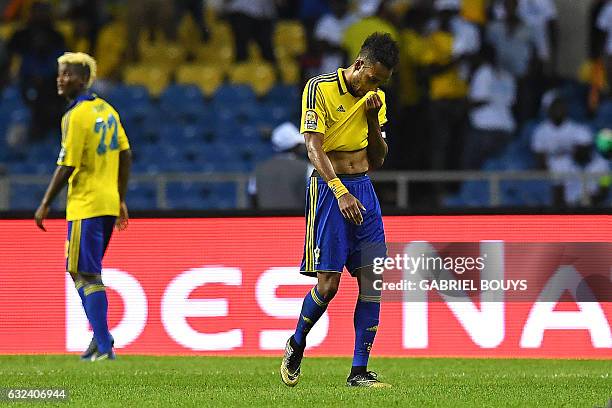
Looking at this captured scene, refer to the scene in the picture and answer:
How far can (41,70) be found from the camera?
58.9ft

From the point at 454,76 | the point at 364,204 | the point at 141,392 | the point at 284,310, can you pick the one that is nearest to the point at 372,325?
the point at 364,204

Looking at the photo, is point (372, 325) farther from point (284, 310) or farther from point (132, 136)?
point (132, 136)

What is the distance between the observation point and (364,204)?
8641 millimetres

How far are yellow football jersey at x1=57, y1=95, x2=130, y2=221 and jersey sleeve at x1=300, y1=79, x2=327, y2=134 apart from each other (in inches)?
107

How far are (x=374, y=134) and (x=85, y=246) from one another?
9.85 ft

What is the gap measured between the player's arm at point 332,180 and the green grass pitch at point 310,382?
3.41ft

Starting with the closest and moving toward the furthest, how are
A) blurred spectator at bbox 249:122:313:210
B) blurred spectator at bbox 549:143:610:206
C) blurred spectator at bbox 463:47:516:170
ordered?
blurred spectator at bbox 249:122:313:210, blurred spectator at bbox 549:143:610:206, blurred spectator at bbox 463:47:516:170

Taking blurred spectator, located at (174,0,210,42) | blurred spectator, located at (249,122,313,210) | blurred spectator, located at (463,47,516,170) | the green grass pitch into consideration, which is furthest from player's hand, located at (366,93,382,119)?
blurred spectator, located at (174,0,210,42)

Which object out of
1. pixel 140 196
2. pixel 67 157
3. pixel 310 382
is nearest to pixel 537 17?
pixel 140 196

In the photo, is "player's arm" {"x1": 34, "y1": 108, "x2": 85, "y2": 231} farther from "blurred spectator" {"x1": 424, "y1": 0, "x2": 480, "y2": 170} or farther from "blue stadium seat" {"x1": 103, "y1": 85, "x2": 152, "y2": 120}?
"blue stadium seat" {"x1": 103, "y1": 85, "x2": 152, "y2": 120}

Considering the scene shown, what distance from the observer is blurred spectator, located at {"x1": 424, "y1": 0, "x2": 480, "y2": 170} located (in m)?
16.7

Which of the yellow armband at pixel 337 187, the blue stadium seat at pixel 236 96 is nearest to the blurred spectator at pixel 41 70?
the blue stadium seat at pixel 236 96

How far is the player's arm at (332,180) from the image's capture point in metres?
8.36

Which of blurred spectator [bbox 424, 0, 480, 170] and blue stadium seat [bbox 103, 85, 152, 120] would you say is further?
blue stadium seat [bbox 103, 85, 152, 120]
